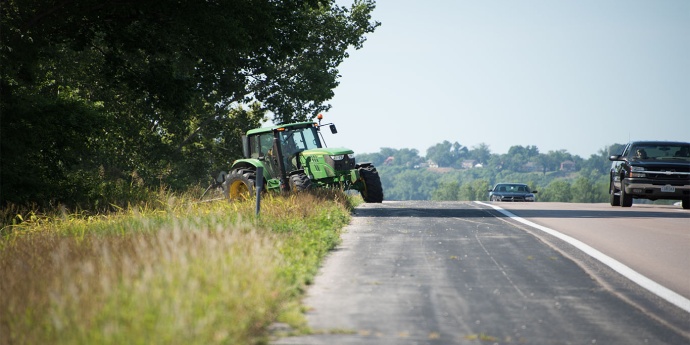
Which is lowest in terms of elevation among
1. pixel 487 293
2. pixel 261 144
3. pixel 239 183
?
pixel 487 293

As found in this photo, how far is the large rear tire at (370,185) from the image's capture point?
27.5 m

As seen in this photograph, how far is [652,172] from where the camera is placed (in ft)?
92.9

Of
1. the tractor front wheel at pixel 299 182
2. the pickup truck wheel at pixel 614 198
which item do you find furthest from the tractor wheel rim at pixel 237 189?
the pickup truck wheel at pixel 614 198

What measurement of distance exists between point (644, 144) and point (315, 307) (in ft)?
75.1

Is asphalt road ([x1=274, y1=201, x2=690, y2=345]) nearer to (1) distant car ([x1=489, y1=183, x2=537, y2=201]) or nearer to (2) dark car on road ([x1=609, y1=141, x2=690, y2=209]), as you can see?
(2) dark car on road ([x1=609, y1=141, x2=690, y2=209])

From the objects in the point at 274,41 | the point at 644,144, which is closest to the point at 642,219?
the point at 644,144

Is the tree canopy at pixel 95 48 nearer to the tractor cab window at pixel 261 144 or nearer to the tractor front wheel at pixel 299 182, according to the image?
the tractor cab window at pixel 261 144

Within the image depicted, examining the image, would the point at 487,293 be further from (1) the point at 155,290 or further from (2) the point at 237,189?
(2) the point at 237,189

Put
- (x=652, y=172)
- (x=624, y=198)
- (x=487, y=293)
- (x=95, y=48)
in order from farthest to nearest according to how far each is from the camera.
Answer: (x=624, y=198) → (x=652, y=172) → (x=95, y=48) → (x=487, y=293)

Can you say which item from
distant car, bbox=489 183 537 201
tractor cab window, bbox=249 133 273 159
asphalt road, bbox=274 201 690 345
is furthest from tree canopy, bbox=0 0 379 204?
distant car, bbox=489 183 537 201

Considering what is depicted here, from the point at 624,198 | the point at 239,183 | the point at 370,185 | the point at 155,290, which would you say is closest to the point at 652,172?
the point at 624,198

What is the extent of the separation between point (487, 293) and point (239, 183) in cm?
1709

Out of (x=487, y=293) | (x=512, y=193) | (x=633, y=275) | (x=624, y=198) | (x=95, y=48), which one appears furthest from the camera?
(x=512, y=193)

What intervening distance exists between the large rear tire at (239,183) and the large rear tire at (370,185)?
3385mm
